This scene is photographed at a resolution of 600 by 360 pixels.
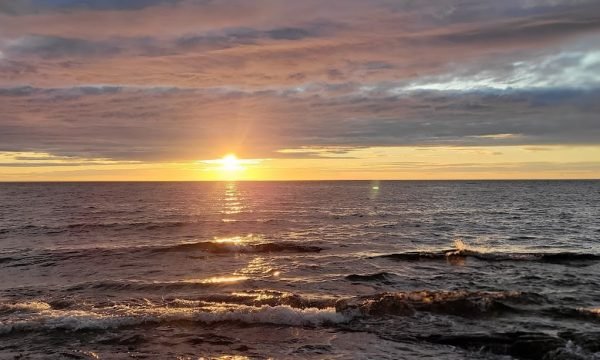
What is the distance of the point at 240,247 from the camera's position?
33.4 meters

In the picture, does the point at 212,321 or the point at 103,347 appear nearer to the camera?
the point at 103,347

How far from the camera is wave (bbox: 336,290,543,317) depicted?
17.0 metres

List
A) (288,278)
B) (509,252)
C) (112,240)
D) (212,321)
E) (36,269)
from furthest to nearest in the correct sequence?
(112,240), (509,252), (36,269), (288,278), (212,321)

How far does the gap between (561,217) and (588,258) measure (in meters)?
29.8

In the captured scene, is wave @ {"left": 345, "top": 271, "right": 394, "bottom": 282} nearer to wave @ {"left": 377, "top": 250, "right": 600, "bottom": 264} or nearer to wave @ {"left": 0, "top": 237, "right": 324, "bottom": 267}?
wave @ {"left": 377, "top": 250, "right": 600, "bottom": 264}

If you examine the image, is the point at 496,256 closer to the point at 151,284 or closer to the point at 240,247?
the point at 240,247

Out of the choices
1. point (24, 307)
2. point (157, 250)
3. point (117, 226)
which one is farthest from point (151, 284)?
point (117, 226)

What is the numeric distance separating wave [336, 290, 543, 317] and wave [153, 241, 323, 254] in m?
13.8

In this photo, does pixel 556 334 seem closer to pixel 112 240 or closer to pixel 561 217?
pixel 112 240

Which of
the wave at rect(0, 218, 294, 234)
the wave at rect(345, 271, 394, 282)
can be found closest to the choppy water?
the wave at rect(345, 271, 394, 282)

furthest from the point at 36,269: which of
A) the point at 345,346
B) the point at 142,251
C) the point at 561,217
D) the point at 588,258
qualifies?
the point at 561,217

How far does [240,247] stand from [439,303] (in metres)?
18.2

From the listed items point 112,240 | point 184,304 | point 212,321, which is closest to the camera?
point 212,321

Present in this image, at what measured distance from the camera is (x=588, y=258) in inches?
1109
